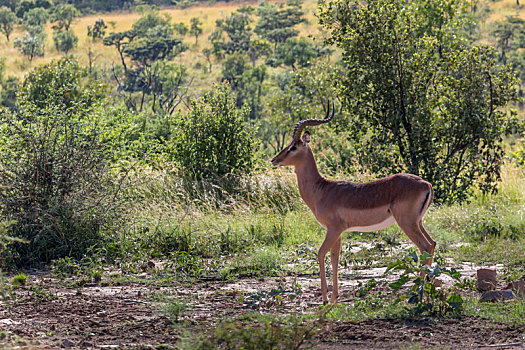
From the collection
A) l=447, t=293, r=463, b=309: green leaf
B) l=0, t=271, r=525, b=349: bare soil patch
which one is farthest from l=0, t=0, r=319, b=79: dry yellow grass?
l=447, t=293, r=463, b=309: green leaf

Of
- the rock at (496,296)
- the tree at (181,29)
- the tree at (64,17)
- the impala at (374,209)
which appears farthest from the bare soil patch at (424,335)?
the tree at (64,17)

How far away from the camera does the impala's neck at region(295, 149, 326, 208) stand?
7.03 metres

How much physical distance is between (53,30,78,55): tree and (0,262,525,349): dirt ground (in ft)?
198

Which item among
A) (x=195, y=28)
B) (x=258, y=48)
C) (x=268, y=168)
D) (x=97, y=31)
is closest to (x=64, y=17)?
(x=97, y=31)

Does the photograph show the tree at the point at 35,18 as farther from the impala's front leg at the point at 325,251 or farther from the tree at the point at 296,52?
the impala's front leg at the point at 325,251

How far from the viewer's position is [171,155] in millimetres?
14344

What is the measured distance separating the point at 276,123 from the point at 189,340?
2411cm

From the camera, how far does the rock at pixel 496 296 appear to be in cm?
642

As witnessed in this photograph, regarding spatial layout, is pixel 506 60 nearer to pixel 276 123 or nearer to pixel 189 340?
pixel 276 123

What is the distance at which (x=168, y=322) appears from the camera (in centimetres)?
595

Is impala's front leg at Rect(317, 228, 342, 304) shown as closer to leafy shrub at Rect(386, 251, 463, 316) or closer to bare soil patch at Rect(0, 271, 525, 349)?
bare soil patch at Rect(0, 271, 525, 349)

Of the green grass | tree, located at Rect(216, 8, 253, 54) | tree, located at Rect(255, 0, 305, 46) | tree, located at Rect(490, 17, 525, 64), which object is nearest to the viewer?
the green grass

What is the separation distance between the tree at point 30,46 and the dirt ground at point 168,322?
5649 centimetres

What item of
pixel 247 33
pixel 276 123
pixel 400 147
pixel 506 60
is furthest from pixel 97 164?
pixel 247 33
